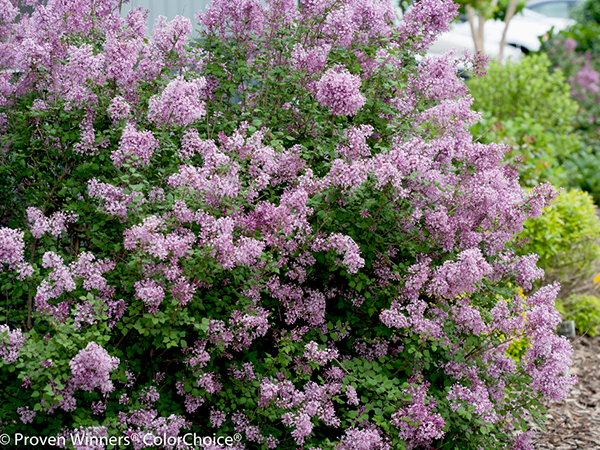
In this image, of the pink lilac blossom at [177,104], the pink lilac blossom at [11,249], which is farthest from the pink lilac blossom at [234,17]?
the pink lilac blossom at [11,249]

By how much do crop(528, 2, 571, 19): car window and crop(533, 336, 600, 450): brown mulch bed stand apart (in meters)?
20.4

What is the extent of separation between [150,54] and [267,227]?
4.19ft

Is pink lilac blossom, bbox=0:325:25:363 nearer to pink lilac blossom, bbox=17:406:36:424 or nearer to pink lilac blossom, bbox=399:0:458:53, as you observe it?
pink lilac blossom, bbox=17:406:36:424

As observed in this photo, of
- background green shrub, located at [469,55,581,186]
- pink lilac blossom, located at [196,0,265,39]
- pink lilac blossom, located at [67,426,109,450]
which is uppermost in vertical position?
background green shrub, located at [469,55,581,186]

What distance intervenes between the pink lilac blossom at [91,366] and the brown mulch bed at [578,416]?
115 inches

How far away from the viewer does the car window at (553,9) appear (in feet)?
76.7

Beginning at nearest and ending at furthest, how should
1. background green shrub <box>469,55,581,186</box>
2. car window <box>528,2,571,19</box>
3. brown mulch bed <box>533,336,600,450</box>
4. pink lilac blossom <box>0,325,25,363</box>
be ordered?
pink lilac blossom <box>0,325,25,363</box> < brown mulch bed <box>533,336,600,450</box> < background green shrub <box>469,55,581,186</box> < car window <box>528,2,571,19</box>

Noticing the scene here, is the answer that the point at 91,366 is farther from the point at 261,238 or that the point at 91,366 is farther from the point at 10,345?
the point at 261,238

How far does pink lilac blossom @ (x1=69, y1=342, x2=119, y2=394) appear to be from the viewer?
250 centimetres

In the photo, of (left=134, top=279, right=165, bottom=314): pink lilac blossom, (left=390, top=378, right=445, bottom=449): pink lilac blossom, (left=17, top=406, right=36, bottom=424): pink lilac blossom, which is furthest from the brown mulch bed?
(left=17, top=406, right=36, bottom=424): pink lilac blossom

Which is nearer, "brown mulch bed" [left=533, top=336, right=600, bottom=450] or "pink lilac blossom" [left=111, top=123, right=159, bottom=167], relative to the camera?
"pink lilac blossom" [left=111, top=123, right=159, bottom=167]

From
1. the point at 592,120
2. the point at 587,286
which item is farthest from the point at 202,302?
the point at 592,120

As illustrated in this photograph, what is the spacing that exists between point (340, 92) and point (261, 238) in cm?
79

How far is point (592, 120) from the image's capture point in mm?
14320
